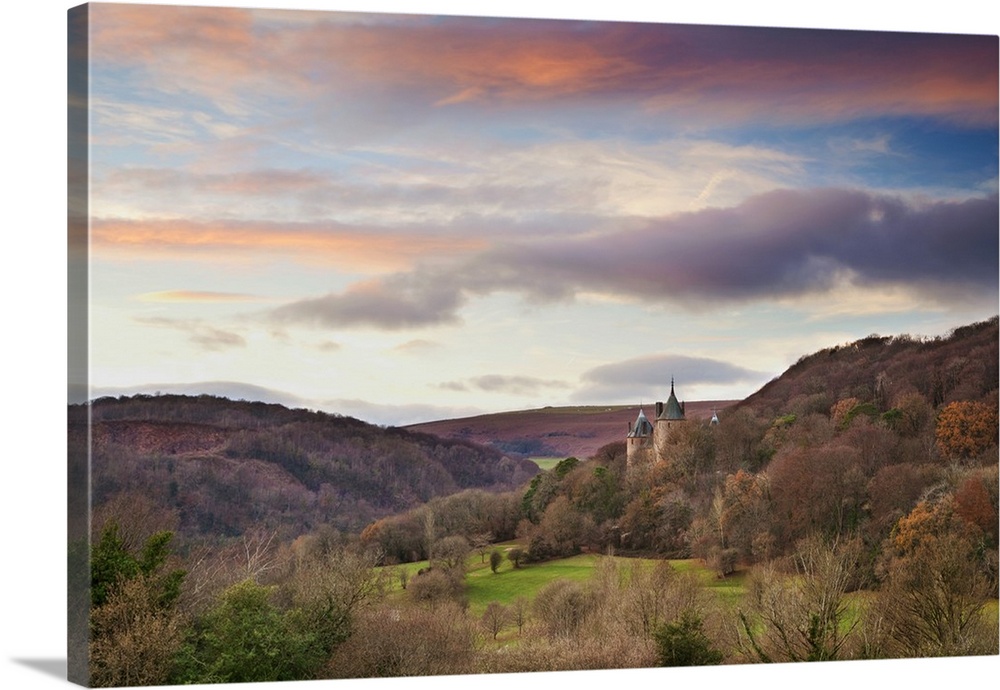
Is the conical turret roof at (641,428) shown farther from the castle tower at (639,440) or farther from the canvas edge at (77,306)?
the canvas edge at (77,306)

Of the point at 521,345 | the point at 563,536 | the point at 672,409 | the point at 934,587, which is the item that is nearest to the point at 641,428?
the point at 672,409

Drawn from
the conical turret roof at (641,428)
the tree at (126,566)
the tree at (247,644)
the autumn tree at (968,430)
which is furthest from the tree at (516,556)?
the autumn tree at (968,430)

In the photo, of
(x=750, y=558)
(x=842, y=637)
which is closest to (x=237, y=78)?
(x=750, y=558)

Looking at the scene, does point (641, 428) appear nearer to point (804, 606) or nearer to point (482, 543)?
point (482, 543)

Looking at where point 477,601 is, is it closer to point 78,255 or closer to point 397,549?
→ point 397,549

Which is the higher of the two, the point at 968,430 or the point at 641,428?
the point at 641,428

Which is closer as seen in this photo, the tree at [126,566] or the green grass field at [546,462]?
the tree at [126,566]
